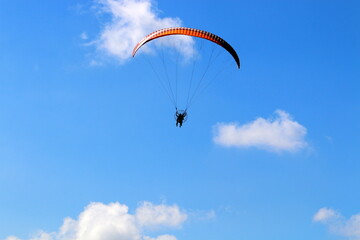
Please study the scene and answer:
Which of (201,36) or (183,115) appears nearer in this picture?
(201,36)

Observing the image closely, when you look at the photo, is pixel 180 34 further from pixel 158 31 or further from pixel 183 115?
pixel 183 115

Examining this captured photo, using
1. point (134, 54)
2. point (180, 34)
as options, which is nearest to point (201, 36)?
point (180, 34)

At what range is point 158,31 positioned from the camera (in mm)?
54094

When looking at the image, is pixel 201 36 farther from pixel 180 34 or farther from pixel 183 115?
pixel 183 115

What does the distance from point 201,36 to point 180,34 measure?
7.09ft

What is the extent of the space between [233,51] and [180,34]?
259 inches

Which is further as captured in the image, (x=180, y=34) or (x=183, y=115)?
(x=183, y=115)

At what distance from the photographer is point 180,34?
174 feet

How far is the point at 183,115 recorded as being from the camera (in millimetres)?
57406

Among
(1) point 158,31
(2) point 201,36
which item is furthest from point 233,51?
(1) point 158,31

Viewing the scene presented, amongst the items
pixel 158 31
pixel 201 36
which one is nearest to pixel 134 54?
pixel 158 31

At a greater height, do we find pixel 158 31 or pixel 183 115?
pixel 158 31

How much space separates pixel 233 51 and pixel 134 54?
10.6m

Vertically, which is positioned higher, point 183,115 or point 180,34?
point 180,34
